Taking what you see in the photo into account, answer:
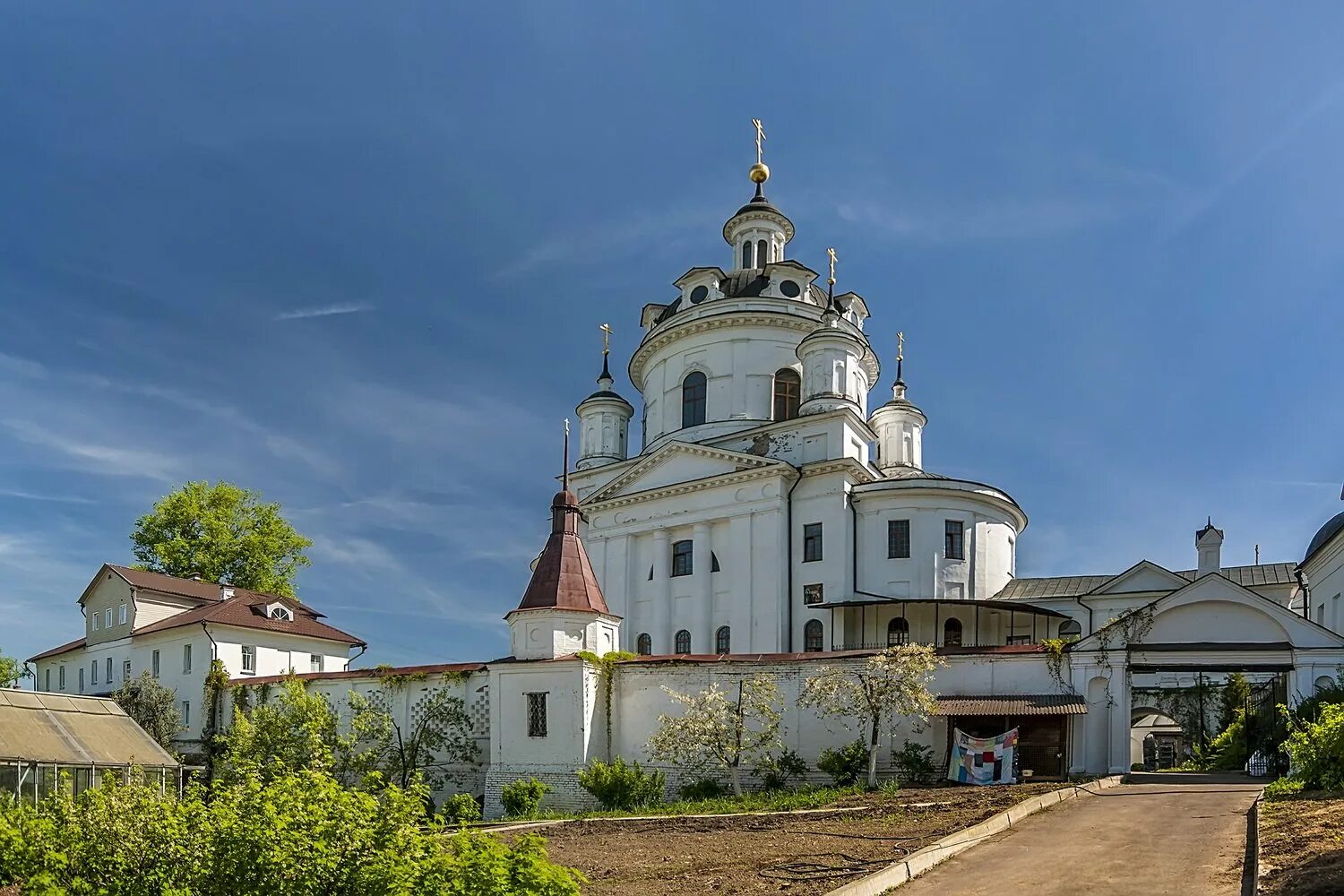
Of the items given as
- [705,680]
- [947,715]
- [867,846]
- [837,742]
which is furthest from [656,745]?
[867,846]

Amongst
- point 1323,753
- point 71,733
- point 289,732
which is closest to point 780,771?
point 1323,753

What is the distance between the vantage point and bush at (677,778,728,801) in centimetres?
2434

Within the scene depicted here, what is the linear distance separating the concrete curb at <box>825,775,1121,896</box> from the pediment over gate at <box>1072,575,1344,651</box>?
507 centimetres

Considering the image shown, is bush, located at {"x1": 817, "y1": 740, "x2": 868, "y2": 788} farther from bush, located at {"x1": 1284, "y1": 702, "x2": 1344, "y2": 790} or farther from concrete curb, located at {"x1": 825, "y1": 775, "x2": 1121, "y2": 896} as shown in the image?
bush, located at {"x1": 1284, "y1": 702, "x2": 1344, "y2": 790}

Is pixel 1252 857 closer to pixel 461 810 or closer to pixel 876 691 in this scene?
pixel 876 691

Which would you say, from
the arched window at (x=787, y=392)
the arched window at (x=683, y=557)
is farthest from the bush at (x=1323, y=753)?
the arched window at (x=787, y=392)

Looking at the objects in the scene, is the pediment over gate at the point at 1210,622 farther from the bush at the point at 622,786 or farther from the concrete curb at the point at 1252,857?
the bush at the point at 622,786

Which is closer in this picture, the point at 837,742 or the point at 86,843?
the point at 86,843

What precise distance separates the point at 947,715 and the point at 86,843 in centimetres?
1710

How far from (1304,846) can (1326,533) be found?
24.6 meters

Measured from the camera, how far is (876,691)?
931 inches

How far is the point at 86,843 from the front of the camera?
37.4 ft

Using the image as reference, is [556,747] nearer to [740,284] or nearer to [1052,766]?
[1052,766]

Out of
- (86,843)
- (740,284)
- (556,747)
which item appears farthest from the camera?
(740,284)
